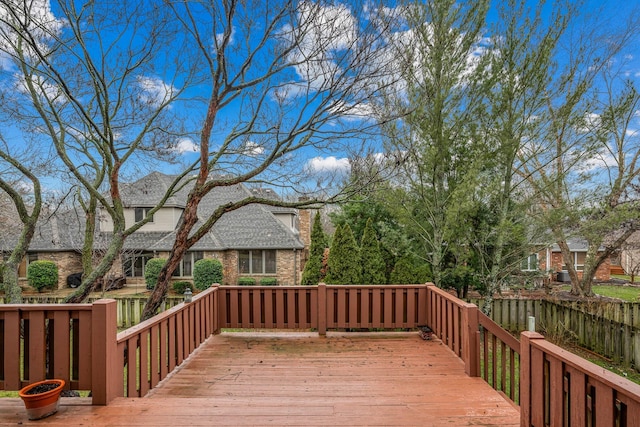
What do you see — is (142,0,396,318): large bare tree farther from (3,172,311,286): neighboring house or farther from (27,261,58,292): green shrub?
(27,261,58,292): green shrub

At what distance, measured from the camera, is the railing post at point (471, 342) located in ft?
12.6

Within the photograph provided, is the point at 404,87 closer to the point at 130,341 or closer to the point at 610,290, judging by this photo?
Answer: the point at 130,341

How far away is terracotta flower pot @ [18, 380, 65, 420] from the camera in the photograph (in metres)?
2.54

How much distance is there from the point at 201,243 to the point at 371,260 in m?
8.46

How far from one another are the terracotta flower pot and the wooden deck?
6 centimetres

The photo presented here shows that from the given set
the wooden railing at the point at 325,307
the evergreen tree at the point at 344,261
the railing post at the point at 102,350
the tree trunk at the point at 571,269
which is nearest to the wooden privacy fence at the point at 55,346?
the railing post at the point at 102,350

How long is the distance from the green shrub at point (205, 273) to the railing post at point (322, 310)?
28.2ft

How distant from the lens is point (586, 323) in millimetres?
7426

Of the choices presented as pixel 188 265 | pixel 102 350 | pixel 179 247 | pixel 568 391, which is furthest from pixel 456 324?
pixel 188 265

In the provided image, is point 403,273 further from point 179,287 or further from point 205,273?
point 179,287

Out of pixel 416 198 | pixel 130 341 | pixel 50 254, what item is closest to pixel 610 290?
pixel 416 198

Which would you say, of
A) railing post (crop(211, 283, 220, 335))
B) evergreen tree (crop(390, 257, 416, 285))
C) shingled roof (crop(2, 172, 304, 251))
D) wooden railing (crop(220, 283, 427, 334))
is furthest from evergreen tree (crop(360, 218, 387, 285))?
shingled roof (crop(2, 172, 304, 251))

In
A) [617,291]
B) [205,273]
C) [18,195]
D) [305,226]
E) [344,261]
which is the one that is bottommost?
[617,291]

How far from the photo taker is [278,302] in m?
5.55
